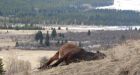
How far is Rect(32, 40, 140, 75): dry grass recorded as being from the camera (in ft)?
38.0

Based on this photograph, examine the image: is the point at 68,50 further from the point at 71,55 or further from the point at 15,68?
the point at 15,68

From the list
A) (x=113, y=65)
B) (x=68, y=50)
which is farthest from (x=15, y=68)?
(x=113, y=65)

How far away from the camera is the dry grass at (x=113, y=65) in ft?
38.0

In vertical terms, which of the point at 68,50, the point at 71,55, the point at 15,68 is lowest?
the point at 15,68

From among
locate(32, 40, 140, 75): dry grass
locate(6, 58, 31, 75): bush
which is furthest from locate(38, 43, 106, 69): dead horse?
locate(6, 58, 31, 75): bush

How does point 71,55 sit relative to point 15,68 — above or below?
above

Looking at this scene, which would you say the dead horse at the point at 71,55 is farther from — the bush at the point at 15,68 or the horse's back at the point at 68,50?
the bush at the point at 15,68

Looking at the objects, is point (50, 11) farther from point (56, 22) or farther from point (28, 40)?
point (28, 40)

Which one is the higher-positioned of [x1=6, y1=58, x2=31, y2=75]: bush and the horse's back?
the horse's back

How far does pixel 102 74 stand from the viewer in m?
11.7

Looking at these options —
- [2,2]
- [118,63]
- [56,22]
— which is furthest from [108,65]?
[2,2]

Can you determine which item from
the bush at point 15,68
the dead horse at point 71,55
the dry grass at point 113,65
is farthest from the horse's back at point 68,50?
the bush at point 15,68

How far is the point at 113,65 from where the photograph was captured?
1198 centimetres

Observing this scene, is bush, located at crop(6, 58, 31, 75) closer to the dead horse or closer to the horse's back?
the dead horse
